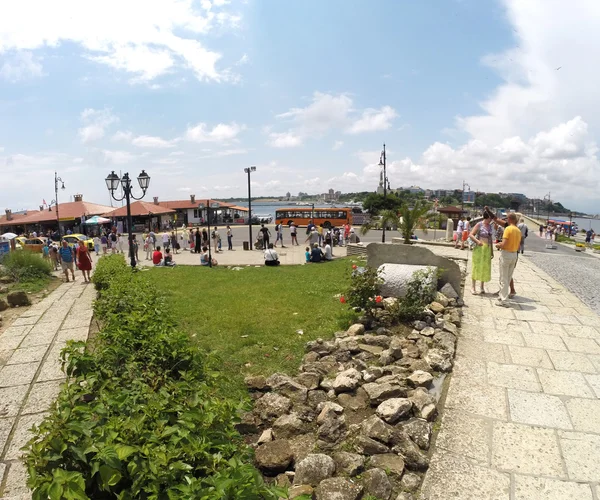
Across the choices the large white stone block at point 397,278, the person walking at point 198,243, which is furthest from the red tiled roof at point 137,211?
the large white stone block at point 397,278

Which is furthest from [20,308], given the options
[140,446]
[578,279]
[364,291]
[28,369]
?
[578,279]

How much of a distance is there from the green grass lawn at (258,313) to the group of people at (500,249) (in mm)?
2867

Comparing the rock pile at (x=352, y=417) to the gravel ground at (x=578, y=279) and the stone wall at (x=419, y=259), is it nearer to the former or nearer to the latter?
the stone wall at (x=419, y=259)

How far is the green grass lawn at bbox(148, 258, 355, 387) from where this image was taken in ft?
18.1

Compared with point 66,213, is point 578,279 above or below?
below

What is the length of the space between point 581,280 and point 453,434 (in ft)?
31.5

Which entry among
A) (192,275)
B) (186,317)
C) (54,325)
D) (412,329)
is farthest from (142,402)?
(192,275)

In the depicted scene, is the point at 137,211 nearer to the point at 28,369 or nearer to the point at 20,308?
the point at 20,308

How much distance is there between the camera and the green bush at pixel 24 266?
1206 centimetres

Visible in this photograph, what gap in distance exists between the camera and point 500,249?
7266 mm

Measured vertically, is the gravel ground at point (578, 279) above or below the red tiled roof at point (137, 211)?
below

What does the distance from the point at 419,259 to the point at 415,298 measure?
4.61 feet

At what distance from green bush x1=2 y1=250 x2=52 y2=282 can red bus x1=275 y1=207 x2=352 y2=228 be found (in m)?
27.4

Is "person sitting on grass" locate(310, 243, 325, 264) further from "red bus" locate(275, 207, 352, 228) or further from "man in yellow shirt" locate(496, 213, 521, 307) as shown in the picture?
"red bus" locate(275, 207, 352, 228)
